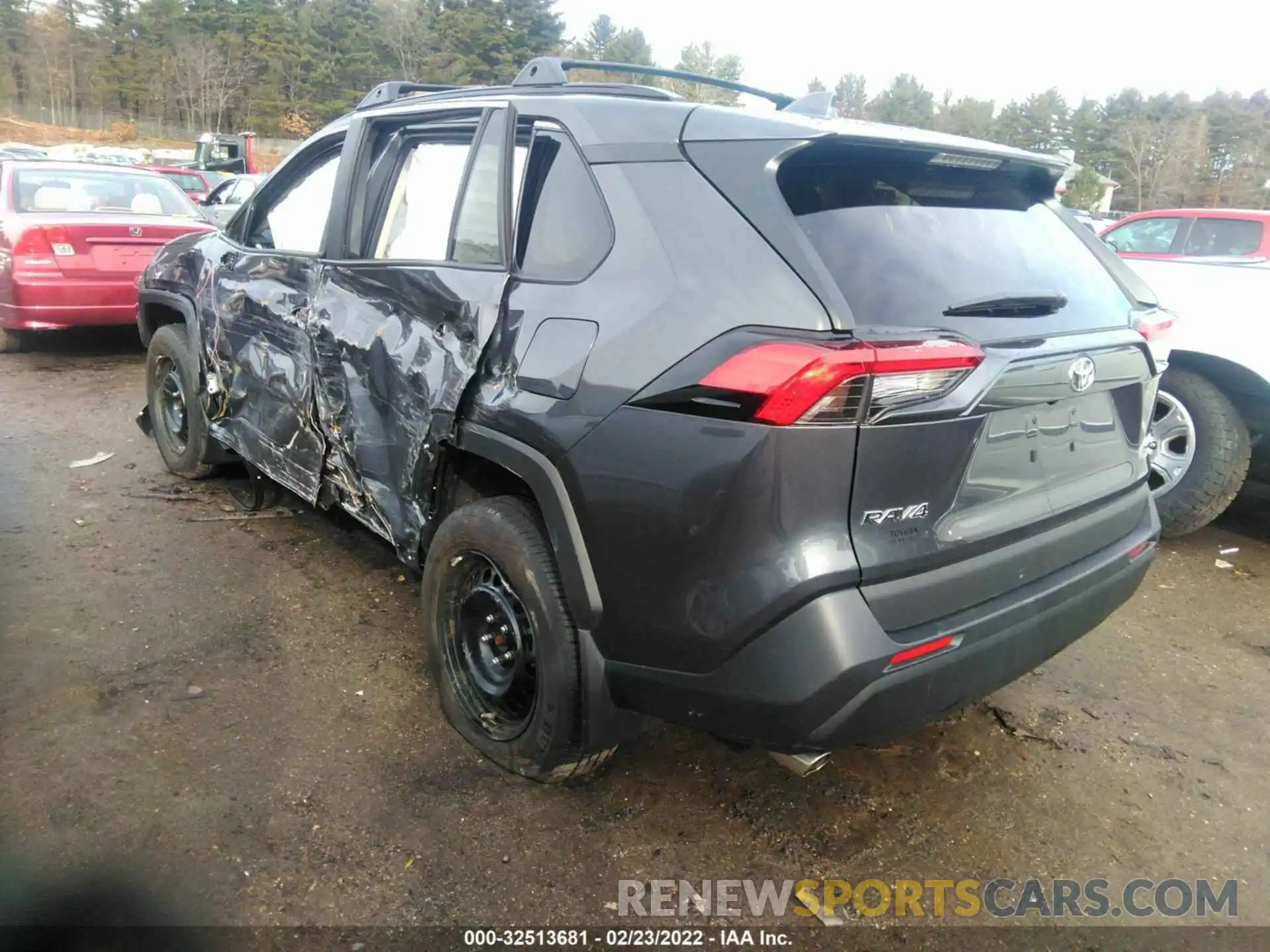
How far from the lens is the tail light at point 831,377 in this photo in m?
1.79

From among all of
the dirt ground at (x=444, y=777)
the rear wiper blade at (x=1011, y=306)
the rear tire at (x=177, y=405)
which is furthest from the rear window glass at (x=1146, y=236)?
the rear tire at (x=177, y=405)

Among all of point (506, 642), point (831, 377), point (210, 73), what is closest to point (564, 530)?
point (506, 642)

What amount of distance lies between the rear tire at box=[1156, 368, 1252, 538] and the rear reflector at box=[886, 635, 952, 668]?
333cm

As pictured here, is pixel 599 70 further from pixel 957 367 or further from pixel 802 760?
pixel 802 760

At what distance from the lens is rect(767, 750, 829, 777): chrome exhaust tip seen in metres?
2.09

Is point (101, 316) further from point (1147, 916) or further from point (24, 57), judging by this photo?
point (24, 57)

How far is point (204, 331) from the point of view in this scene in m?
4.26

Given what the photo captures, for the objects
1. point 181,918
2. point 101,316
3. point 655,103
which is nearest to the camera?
point 181,918

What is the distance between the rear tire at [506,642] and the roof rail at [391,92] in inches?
72.5

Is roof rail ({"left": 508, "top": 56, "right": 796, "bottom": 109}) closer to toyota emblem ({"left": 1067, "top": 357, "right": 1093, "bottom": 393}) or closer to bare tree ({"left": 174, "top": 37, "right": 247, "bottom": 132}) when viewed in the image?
toyota emblem ({"left": 1067, "top": 357, "right": 1093, "bottom": 393})

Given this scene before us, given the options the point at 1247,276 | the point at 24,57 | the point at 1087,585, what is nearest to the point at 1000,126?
the point at 1247,276

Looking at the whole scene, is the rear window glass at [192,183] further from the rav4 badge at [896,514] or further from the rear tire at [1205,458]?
the rav4 badge at [896,514]

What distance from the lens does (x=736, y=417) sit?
1.86m

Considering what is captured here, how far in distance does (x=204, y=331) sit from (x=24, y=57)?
82.5m
